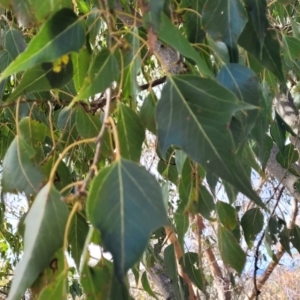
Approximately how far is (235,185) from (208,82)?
70mm

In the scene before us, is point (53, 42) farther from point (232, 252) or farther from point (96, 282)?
point (232, 252)

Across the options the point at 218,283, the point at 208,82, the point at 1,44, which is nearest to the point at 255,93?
the point at 208,82

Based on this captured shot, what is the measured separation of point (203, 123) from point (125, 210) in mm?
92

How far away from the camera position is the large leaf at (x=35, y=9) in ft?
1.29

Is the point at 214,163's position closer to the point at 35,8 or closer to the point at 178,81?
the point at 178,81

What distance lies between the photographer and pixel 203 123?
13.2 inches

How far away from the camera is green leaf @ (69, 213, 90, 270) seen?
1.61 feet

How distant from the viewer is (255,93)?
395mm

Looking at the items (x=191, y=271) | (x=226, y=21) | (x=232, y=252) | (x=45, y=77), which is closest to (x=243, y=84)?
(x=226, y=21)

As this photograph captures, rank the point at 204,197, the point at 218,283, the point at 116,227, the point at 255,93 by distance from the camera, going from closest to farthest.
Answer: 1. the point at 116,227
2. the point at 255,93
3. the point at 204,197
4. the point at 218,283

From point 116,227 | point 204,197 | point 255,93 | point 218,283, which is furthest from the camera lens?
point 218,283

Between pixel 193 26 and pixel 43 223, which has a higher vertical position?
pixel 193 26

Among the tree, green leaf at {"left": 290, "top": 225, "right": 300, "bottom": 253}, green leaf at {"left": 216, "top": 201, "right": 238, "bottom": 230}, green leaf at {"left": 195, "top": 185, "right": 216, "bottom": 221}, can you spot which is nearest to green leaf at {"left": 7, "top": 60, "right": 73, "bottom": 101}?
the tree

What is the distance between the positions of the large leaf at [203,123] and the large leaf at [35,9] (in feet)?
0.37
